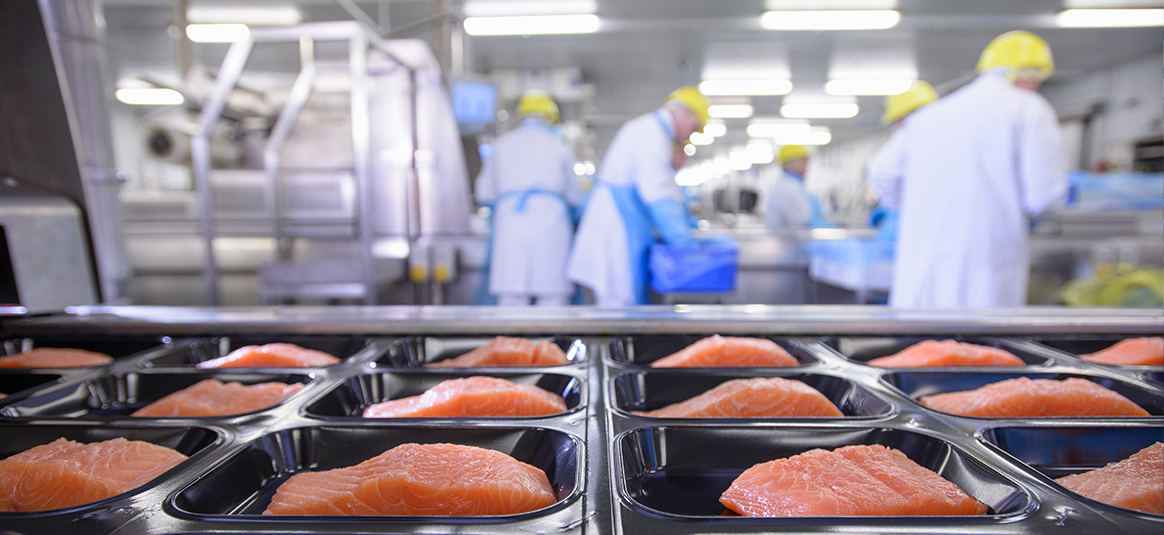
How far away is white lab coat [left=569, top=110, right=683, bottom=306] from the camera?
3627 millimetres

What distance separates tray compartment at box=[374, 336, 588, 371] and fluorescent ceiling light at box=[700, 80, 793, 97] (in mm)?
8440

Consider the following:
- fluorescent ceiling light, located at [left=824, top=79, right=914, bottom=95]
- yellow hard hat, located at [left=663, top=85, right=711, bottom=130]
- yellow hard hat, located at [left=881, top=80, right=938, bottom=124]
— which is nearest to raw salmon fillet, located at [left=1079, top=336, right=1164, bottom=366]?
A: yellow hard hat, located at [left=663, top=85, right=711, bottom=130]

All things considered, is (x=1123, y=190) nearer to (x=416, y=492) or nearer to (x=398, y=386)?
(x=398, y=386)

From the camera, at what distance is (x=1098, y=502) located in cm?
66

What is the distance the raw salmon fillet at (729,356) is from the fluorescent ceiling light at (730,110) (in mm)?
9941

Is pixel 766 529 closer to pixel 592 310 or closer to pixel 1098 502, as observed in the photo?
pixel 1098 502

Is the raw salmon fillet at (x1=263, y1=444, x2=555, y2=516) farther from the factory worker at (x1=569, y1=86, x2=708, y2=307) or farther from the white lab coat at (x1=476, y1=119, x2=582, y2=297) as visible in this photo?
the white lab coat at (x1=476, y1=119, x2=582, y2=297)

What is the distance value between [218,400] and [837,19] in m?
6.58

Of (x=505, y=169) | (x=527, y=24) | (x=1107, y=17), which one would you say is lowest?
(x=505, y=169)

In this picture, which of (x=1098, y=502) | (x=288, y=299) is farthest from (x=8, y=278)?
(x=288, y=299)

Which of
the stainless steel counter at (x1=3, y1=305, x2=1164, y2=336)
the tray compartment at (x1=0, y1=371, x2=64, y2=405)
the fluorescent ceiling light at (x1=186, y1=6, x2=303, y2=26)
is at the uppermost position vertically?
the fluorescent ceiling light at (x1=186, y1=6, x2=303, y2=26)

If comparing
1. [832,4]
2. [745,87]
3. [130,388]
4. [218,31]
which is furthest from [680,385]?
[745,87]

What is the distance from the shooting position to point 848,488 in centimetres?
74

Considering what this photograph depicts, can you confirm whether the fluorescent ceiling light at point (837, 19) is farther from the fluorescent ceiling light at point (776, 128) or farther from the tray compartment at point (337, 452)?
the fluorescent ceiling light at point (776, 128)
